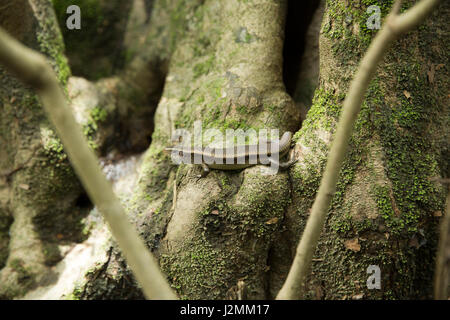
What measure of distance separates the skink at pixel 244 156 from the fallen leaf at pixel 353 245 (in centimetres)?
76

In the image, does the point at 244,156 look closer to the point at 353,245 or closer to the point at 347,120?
the point at 353,245

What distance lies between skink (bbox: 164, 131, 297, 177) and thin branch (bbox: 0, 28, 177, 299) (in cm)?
145

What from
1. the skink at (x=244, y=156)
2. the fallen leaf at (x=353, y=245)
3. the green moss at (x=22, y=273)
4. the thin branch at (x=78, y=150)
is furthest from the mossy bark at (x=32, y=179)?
the fallen leaf at (x=353, y=245)

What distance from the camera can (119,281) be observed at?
3520 millimetres

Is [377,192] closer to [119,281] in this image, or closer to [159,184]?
[159,184]

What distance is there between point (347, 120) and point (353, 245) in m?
1.49

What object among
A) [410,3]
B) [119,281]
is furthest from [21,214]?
[410,3]

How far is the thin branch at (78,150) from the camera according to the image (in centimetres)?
136

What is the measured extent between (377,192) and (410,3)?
1479 mm

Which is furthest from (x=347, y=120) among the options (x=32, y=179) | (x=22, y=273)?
(x=22, y=273)

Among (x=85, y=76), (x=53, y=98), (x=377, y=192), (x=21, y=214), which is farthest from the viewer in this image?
(x=85, y=76)

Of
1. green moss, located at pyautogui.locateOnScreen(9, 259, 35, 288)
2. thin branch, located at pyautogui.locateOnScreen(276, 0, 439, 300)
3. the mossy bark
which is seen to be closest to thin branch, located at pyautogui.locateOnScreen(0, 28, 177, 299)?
thin branch, located at pyautogui.locateOnScreen(276, 0, 439, 300)

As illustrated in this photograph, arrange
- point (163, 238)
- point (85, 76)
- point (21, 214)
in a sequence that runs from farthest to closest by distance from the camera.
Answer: point (85, 76)
point (21, 214)
point (163, 238)

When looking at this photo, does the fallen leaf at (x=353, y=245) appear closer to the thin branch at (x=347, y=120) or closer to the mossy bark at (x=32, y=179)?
the thin branch at (x=347, y=120)
